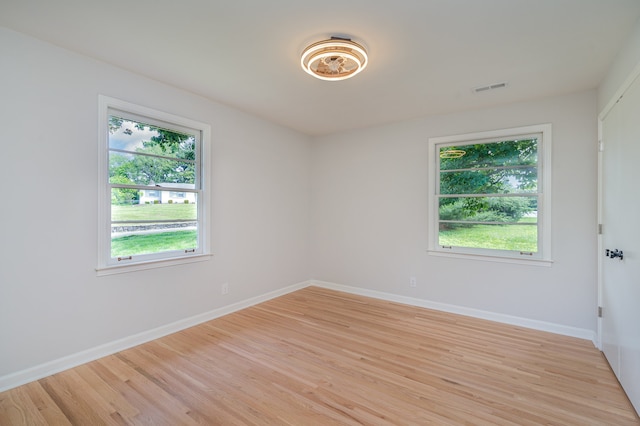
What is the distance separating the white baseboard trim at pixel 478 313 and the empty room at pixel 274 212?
0.06ft

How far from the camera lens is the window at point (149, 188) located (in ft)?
9.07

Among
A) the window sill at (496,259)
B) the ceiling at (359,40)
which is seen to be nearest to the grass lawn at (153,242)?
the ceiling at (359,40)

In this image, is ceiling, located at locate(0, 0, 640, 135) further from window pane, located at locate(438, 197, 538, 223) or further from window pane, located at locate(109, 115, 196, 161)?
window pane, located at locate(438, 197, 538, 223)

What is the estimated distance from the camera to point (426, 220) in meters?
4.09

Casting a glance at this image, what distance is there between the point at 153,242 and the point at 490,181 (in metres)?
4.00

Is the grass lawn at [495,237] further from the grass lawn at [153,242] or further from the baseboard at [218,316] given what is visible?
the grass lawn at [153,242]

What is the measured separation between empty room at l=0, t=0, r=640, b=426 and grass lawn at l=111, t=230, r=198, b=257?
23 millimetres

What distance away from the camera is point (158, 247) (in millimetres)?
3189

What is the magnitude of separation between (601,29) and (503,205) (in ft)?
6.42

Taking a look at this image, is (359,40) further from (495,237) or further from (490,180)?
(495,237)

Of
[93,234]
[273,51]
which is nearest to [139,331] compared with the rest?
[93,234]

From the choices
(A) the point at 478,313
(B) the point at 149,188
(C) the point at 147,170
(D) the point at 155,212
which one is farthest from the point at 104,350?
(A) the point at 478,313

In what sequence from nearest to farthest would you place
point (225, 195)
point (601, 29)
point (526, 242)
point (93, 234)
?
point (601, 29) → point (93, 234) → point (526, 242) → point (225, 195)

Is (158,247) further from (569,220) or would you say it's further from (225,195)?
(569,220)
